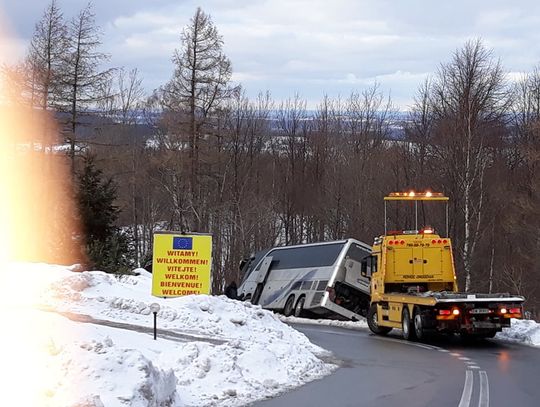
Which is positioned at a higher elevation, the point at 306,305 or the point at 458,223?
the point at 458,223

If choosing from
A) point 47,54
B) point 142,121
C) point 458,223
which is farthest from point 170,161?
point 142,121

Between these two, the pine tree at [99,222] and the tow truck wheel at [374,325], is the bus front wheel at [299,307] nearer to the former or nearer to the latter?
the tow truck wheel at [374,325]

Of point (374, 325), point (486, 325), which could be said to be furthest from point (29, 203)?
point (486, 325)

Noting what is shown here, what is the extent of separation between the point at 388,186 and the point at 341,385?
4575cm

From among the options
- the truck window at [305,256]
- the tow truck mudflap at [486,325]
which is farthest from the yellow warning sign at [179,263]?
the truck window at [305,256]

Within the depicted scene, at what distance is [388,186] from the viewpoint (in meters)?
58.0

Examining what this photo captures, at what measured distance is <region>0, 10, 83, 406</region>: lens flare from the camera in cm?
2052

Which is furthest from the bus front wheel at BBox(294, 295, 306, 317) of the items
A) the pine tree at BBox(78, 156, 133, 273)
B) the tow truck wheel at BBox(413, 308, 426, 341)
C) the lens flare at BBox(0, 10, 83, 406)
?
the tow truck wheel at BBox(413, 308, 426, 341)

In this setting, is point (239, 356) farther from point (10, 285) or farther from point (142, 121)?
point (142, 121)

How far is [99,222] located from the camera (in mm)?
34719

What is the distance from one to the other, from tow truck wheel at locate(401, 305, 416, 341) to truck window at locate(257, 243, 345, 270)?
8741mm

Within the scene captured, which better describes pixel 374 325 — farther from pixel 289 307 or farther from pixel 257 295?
pixel 257 295

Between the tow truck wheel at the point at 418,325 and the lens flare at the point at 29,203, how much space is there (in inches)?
393

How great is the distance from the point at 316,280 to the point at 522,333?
11331mm
